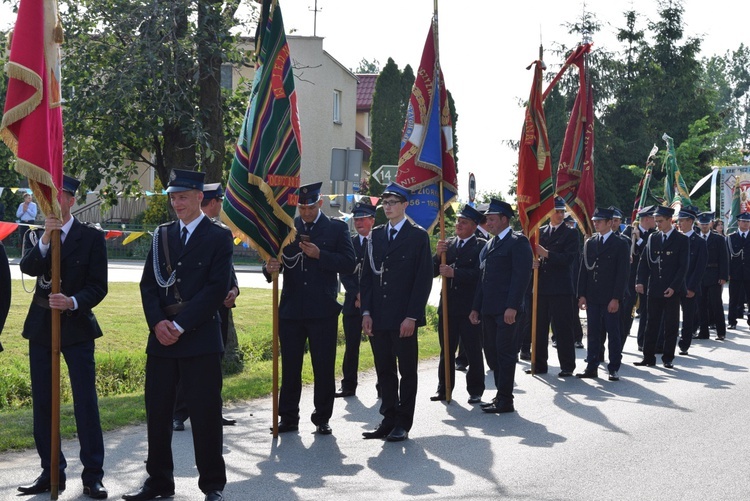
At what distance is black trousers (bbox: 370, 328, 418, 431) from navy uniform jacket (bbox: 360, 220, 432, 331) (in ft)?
0.43

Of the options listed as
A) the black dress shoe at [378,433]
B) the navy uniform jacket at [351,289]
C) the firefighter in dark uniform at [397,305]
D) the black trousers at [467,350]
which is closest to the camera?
the black dress shoe at [378,433]

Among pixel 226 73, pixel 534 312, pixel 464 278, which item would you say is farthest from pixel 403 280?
pixel 226 73

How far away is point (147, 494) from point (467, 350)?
4897mm

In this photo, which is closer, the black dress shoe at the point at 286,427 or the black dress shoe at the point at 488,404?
the black dress shoe at the point at 286,427

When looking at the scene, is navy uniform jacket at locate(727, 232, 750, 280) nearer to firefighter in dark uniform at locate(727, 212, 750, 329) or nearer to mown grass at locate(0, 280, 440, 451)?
firefighter in dark uniform at locate(727, 212, 750, 329)

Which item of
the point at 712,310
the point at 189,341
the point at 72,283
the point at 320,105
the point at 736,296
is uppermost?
the point at 320,105

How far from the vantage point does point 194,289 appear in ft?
21.9

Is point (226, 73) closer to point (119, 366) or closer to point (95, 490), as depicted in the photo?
point (119, 366)

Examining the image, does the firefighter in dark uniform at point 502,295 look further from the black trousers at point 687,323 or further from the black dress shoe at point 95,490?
the black trousers at point 687,323

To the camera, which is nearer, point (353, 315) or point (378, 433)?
point (378, 433)

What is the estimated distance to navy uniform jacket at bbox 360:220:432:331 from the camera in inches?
355

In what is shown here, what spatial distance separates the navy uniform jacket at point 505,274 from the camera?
33.9ft

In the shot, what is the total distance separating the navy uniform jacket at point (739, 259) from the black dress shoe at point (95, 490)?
611 inches

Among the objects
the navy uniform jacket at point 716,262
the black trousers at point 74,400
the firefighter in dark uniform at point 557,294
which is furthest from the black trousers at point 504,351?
the navy uniform jacket at point 716,262
